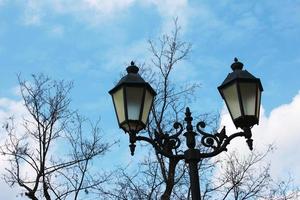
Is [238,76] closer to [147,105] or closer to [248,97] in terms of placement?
[248,97]

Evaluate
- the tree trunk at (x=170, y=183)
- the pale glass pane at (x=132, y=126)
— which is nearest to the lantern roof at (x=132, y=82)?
the pale glass pane at (x=132, y=126)

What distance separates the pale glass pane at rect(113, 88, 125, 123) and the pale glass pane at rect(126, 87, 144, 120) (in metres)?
0.06

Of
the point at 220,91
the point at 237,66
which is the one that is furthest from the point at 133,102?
the point at 237,66

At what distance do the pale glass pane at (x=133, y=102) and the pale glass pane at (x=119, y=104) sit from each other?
0.06 m

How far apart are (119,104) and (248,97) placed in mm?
1191

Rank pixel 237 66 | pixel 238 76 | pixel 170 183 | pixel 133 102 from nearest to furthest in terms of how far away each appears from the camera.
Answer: pixel 133 102, pixel 238 76, pixel 237 66, pixel 170 183

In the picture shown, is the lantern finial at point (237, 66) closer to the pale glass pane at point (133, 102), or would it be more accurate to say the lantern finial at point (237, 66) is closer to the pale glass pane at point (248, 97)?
the pale glass pane at point (248, 97)

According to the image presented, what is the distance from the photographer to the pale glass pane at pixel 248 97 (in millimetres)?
4391

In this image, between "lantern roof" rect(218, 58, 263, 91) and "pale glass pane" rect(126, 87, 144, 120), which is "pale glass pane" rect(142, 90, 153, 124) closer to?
"pale glass pane" rect(126, 87, 144, 120)

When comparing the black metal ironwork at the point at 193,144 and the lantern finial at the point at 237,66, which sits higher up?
the lantern finial at the point at 237,66

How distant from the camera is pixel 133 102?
4.41 m

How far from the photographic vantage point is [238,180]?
1453cm

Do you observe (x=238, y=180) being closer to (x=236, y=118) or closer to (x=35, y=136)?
(x=35, y=136)

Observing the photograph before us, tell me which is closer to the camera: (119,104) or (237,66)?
(119,104)
